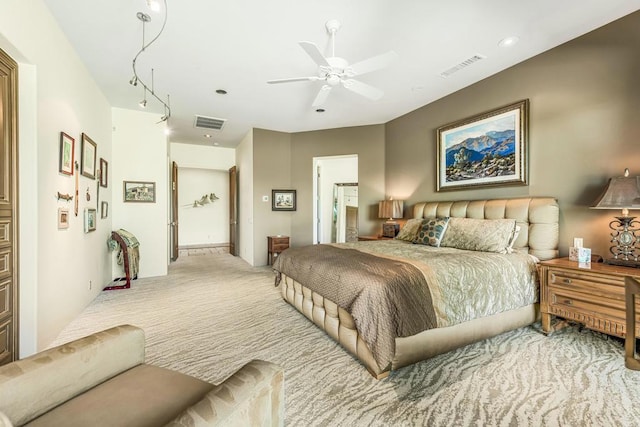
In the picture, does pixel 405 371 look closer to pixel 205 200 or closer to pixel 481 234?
pixel 481 234

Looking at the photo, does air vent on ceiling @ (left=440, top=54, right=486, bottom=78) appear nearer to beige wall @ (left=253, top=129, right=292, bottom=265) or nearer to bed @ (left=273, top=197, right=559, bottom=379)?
bed @ (left=273, top=197, right=559, bottom=379)

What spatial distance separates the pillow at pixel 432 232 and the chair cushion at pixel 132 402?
3094 millimetres

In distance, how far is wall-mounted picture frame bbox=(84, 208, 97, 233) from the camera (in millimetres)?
3453

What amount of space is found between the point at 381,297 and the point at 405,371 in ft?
2.32

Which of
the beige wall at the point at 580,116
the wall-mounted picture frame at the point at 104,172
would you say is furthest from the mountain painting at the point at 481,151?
the wall-mounted picture frame at the point at 104,172

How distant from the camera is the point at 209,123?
5.57 m

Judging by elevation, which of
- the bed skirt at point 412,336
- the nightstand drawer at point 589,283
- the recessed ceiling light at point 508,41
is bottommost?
the bed skirt at point 412,336

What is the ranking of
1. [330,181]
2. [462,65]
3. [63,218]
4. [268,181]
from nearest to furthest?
[63,218] → [462,65] → [268,181] → [330,181]

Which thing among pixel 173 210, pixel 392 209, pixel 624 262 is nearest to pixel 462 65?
pixel 392 209

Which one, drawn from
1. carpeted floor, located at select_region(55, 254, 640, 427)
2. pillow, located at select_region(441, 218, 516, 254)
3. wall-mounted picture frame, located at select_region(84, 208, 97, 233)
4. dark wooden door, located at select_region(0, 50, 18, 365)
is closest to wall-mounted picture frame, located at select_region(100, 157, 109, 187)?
wall-mounted picture frame, located at select_region(84, 208, 97, 233)

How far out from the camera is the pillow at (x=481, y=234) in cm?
304

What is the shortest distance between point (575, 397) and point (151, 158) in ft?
20.3

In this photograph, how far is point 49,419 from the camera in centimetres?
96

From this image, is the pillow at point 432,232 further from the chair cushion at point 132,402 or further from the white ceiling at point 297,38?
the chair cushion at point 132,402
